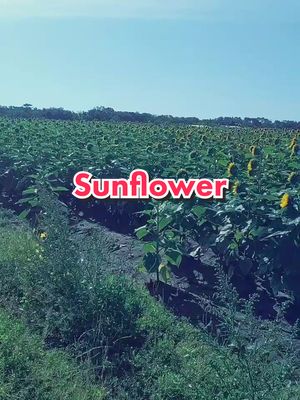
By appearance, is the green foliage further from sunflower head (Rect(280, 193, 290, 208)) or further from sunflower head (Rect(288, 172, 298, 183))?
sunflower head (Rect(288, 172, 298, 183))

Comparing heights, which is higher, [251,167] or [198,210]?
[251,167]

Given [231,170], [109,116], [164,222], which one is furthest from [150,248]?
[109,116]

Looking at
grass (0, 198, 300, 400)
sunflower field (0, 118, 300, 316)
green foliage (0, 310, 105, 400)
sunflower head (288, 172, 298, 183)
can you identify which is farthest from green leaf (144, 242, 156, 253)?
green foliage (0, 310, 105, 400)

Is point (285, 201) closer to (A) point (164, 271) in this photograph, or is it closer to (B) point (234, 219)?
(B) point (234, 219)

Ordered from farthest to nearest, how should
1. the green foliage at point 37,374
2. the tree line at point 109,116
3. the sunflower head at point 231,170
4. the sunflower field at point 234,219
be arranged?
the tree line at point 109,116 → the sunflower head at point 231,170 → the sunflower field at point 234,219 → the green foliage at point 37,374

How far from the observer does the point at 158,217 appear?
5090mm

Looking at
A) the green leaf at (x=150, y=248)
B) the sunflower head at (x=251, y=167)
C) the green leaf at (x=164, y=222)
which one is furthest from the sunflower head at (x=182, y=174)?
the green leaf at (x=150, y=248)

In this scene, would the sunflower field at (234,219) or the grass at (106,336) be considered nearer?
the grass at (106,336)

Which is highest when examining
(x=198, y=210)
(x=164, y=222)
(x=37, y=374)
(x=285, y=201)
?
(x=285, y=201)

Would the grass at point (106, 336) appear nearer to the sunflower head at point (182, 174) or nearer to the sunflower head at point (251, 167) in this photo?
the sunflower head at point (182, 174)

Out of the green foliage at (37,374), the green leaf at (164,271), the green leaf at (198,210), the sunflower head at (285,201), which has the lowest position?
the green foliage at (37,374)

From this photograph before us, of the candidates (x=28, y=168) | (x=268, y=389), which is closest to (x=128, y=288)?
(x=268, y=389)

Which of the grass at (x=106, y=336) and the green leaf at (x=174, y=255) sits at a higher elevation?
the green leaf at (x=174, y=255)

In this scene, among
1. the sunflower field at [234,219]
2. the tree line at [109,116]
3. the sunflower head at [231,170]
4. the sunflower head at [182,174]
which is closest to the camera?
the sunflower field at [234,219]
